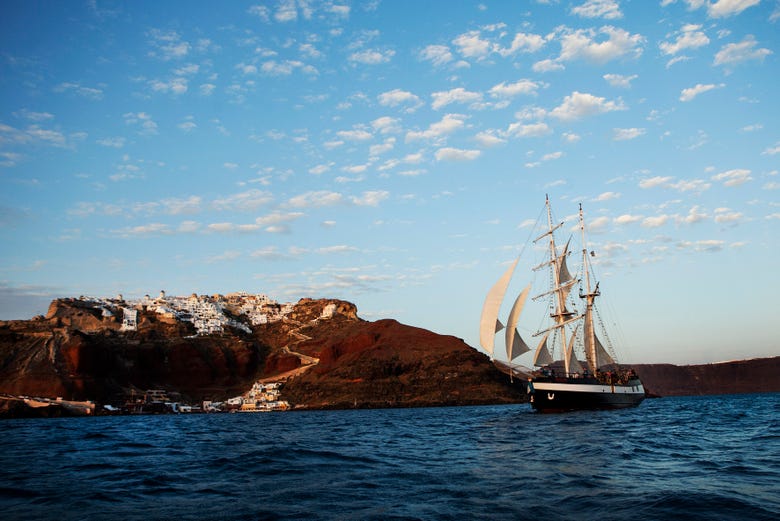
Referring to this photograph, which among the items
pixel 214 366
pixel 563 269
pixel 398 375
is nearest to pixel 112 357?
pixel 214 366

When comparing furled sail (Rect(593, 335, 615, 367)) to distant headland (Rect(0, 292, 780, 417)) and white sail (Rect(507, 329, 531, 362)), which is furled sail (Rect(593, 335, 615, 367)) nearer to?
white sail (Rect(507, 329, 531, 362))

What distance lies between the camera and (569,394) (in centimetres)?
6838

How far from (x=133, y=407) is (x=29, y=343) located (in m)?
30.6

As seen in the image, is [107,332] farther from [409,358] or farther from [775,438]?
[775,438]

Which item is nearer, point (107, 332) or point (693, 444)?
point (693, 444)

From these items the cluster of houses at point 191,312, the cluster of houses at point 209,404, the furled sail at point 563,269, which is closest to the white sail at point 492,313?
the furled sail at point 563,269

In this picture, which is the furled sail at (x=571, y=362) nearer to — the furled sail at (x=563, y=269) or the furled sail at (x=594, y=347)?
the furled sail at (x=594, y=347)

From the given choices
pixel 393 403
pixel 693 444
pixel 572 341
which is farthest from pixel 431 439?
pixel 393 403

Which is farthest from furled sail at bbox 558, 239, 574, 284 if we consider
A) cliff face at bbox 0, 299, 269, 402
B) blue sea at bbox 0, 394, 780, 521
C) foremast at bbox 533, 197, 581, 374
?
cliff face at bbox 0, 299, 269, 402

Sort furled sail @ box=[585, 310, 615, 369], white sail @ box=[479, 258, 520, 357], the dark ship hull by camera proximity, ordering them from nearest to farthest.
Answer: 1. the dark ship hull
2. white sail @ box=[479, 258, 520, 357]
3. furled sail @ box=[585, 310, 615, 369]

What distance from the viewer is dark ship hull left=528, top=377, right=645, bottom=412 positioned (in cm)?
6781

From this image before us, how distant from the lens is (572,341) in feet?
270

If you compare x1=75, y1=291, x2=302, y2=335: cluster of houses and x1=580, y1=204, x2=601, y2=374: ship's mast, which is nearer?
x1=580, y1=204, x2=601, y2=374: ship's mast

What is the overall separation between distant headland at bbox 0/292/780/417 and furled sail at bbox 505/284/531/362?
4819 centimetres
